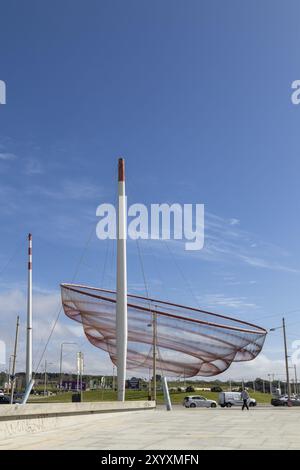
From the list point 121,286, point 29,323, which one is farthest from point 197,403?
point 29,323

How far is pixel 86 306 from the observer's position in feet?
219

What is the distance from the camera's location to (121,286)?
48.5 m

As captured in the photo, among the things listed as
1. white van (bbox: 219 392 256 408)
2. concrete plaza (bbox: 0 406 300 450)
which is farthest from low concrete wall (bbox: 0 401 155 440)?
white van (bbox: 219 392 256 408)

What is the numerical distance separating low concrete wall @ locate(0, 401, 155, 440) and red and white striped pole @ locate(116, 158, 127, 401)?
22130 millimetres

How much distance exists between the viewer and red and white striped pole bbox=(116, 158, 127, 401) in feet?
154

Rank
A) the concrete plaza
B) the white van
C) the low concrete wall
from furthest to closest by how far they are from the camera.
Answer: the white van < the low concrete wall < the concrete plaza

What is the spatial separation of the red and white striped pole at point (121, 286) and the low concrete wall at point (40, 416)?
22.1 metres

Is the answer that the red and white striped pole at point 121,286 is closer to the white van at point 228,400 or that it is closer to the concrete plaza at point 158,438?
the white van at point 228,400

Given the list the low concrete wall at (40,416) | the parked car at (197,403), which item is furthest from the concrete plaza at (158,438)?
the parked car at (197,403)

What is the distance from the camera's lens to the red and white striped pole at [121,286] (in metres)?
47.0

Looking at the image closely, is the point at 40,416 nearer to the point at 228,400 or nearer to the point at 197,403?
the point at 197,403

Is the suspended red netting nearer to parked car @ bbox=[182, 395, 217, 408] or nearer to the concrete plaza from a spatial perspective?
parked car @ bbox=[182, 395, 217, 408]

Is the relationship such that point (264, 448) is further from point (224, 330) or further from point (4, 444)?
point (224, 330)
